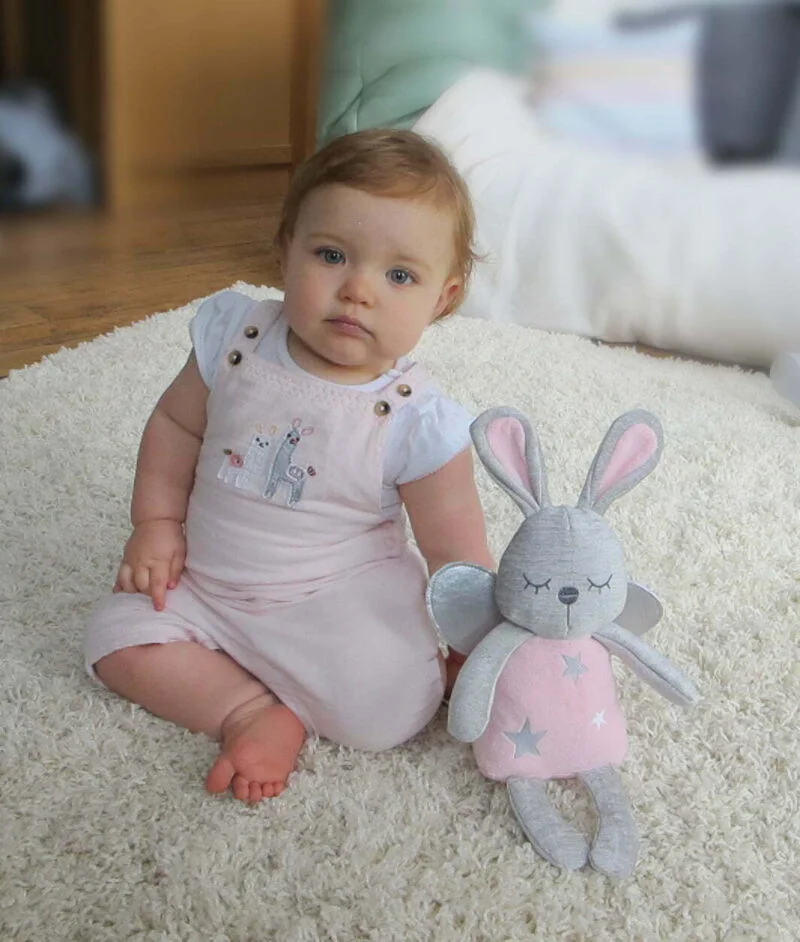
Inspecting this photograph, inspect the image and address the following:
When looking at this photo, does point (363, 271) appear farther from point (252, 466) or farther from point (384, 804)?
point (384, 804)

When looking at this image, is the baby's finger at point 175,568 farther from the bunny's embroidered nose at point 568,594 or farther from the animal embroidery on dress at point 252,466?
the bunny's embroidered nose at point 568,594

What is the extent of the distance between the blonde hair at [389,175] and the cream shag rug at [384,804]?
0.30m

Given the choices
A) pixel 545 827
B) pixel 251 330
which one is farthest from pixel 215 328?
pixel 545 827

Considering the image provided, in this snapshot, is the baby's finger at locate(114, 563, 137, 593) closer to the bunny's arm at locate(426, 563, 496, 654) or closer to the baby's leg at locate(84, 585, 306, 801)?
the baby's leg at locate(84, 585, 306, 801)

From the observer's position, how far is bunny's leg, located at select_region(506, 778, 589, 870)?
0.50 m

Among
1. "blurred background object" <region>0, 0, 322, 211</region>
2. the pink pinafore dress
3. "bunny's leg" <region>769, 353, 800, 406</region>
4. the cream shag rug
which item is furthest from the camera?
"bunny's leg" <region>769, 353, 800, 406</region>

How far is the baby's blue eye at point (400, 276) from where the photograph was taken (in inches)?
21.9

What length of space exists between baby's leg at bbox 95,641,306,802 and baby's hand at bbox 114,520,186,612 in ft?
0.12

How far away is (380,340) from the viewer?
560mm

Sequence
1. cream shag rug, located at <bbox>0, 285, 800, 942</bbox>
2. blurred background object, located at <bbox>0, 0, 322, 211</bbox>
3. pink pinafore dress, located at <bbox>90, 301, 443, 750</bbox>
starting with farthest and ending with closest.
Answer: pink pinafore dress, located at <bbox>90, 301, 443, 750</bbox>
cream shag rug, located at <bbox>0, 285, 800, 942</bbox>
blurred background object, located at <bbox>0, 0, 322, 211</bbox>

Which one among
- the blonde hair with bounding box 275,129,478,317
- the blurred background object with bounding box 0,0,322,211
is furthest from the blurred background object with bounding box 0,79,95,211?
the blonde hair with bounding box 275,129,478,317

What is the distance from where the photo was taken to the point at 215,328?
63 centimetres

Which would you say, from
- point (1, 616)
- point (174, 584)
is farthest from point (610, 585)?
point (1, 616)

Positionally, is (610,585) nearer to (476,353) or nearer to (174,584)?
(174,584)
